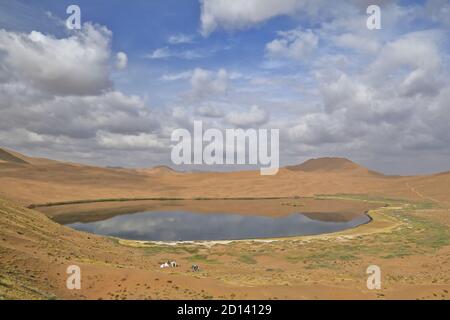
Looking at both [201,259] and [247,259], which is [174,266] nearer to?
[201,259]

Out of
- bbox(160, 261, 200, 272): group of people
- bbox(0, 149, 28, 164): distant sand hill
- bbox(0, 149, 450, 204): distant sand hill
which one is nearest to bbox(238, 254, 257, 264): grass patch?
bbox(160, 261, 200, 272): group of people

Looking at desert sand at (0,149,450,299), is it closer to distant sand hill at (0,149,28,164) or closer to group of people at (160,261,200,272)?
group of people at (160,261,200,272)

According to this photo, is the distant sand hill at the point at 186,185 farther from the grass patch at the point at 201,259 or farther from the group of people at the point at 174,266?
the group of people at the point at 174,266

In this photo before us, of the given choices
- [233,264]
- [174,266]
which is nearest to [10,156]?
[174,266]

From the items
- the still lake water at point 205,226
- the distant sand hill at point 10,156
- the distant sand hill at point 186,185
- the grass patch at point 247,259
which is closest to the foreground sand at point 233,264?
the grass patch at point 247,259
